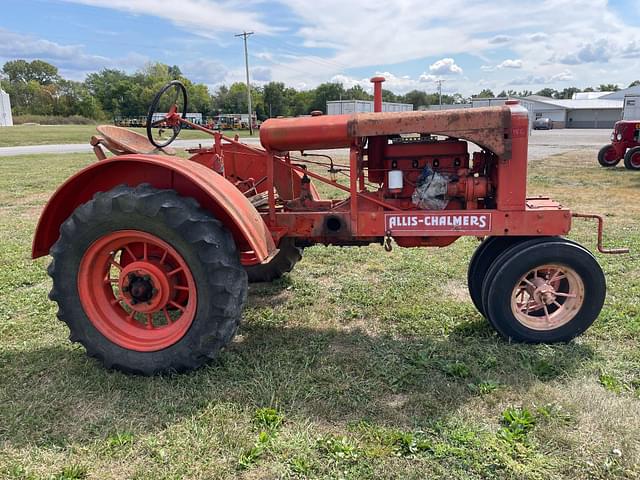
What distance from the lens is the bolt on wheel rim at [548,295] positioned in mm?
3307

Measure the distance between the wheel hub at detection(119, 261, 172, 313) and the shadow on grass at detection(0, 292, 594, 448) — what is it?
434mm

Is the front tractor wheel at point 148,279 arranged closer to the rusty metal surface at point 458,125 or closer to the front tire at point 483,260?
the rusty metal surface at point 458,125

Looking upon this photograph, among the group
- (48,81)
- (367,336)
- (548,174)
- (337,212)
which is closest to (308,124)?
(337,212)

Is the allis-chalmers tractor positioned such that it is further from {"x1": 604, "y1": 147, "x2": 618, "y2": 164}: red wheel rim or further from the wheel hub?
{"x1": 604, "y1": 147, "x2": 618, "y2": 164}: red wheel rim

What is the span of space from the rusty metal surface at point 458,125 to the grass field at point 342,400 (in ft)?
4.33

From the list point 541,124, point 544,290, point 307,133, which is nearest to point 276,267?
point 307,133

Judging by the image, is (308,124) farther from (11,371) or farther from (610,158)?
(610,158)

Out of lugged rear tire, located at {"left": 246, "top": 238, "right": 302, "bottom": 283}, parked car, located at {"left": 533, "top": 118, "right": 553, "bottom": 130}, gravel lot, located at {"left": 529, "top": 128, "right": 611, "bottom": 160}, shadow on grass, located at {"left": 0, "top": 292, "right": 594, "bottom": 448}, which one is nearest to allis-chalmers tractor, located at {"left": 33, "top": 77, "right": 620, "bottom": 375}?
shadow on grass, located at {"left": 0, "top": 292, "right": 594, "bottom": 448}

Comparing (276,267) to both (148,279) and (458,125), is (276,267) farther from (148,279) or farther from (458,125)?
(458,125)

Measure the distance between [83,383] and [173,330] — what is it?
59cm

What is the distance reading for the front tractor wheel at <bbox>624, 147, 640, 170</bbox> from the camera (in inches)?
547

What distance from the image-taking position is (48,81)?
8700 centimetres

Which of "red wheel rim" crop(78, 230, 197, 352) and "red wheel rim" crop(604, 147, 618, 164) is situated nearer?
"red wheel rim" crop(78, 230, 197, 352)

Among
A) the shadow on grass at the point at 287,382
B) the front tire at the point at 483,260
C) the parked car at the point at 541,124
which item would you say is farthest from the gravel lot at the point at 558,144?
the parked car at the point at 541,124
